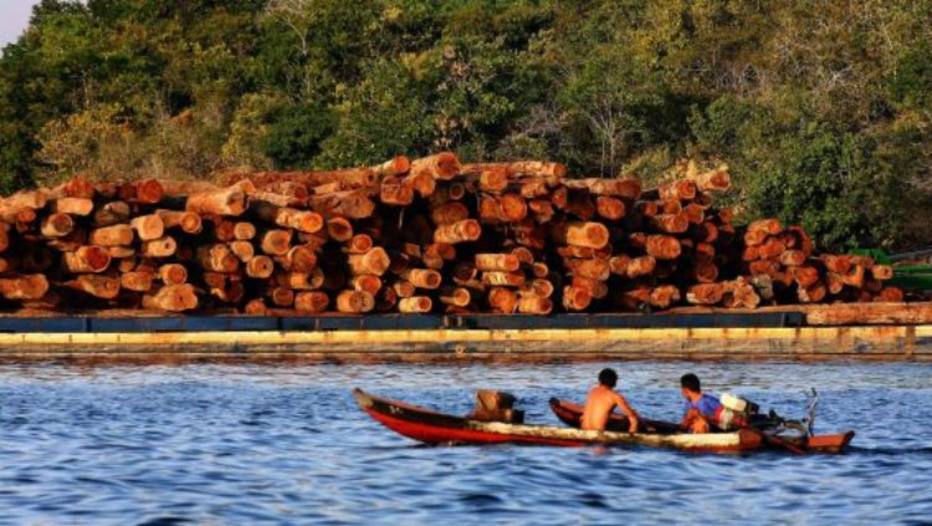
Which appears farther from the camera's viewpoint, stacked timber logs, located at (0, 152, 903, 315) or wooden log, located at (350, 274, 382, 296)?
wooden log, located at (350, 274, 382, 296)

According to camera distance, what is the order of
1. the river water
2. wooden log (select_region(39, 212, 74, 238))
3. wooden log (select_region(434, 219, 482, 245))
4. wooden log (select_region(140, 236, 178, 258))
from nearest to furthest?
the river water < wooden log (select_region(140, 236, 178, 258)) < wooden log (select_region(39, 212, 74, 238)) < wooden log (select_region(434, 219, 482, 245))

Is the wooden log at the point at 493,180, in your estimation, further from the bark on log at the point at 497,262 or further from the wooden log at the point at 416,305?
the wooden log at the point at 416,305

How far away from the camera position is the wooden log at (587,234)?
34.5m

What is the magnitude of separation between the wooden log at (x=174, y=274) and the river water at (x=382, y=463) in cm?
300

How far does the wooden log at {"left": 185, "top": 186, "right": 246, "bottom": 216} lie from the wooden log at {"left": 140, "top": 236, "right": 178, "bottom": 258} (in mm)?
975

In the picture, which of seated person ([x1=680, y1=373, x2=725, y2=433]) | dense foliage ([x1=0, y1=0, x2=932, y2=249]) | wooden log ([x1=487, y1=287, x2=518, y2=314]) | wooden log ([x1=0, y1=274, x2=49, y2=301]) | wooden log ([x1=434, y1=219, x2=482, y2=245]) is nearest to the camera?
seated person ([x1=680, y1=373, x2=725, y2=433])

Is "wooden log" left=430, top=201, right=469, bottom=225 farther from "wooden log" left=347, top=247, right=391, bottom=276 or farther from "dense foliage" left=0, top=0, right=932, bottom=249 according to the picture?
"dense foliage" left=0, top=0, right=932, bottom=249

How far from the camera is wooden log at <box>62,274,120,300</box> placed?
34031 millimetres

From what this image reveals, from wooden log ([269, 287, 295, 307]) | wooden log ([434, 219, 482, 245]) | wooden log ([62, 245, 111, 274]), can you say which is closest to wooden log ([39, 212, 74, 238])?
wooden log ([62, 245, 111, 274])

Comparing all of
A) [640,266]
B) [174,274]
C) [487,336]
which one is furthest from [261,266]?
[640,266]

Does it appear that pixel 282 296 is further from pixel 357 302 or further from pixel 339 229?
pixel 339 229

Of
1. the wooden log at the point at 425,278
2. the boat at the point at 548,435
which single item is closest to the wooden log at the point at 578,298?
the wooden log at the point at 425,278

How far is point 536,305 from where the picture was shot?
1352 inches

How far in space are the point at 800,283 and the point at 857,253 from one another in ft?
32.0
